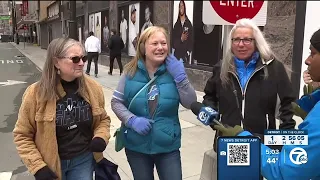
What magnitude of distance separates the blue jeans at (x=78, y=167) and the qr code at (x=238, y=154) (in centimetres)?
114

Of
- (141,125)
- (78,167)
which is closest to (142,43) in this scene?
(141,125)

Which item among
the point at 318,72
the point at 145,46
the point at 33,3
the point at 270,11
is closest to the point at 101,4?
the point at 270,11

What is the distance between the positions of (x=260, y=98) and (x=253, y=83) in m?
0.11

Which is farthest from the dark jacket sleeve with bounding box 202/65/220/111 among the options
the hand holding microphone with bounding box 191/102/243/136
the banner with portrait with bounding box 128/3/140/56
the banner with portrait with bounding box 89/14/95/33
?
the banner with portrait with bounding box 89/14/95/33

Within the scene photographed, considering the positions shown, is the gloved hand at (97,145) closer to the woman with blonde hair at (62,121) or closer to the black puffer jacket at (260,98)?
the woman with blonde hair at (62,121)

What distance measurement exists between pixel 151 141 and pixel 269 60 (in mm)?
1001

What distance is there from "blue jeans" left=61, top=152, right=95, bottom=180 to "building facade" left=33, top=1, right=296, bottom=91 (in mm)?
5252

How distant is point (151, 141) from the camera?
2.43 meters

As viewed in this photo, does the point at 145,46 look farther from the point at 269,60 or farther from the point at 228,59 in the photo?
the point at 269,60

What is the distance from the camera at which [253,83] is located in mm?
2400

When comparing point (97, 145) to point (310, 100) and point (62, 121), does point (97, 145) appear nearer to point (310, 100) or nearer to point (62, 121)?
point (62, 121)

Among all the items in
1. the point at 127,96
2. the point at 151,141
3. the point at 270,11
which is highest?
the point at 270,11

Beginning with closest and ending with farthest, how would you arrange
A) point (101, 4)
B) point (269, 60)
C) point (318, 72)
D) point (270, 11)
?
point (318, 72) < point (269, 60) < point (270, 11) < point (101, 4)

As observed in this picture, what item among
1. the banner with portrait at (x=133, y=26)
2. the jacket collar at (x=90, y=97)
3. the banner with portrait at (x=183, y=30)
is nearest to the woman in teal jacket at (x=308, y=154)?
the jacket collar at (x=90, y=97)
